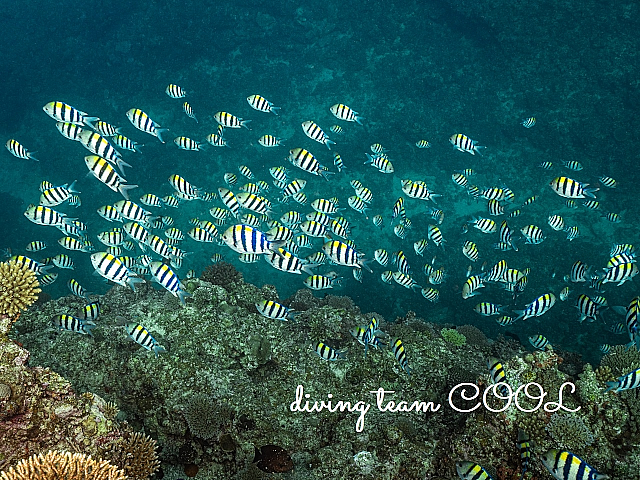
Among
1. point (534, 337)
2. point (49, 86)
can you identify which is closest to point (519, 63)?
point (534, 337)

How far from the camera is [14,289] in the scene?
4520 mm

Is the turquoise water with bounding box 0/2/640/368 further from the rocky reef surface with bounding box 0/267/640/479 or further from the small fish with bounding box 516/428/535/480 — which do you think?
the small fish with bounding box 516/428/535/480

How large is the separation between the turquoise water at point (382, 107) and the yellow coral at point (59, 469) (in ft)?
36.6

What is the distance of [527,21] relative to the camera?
68.7ft

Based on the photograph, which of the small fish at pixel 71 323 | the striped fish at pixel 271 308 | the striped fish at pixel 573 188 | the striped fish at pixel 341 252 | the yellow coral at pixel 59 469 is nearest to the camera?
the yellow coral at pixel 59 469

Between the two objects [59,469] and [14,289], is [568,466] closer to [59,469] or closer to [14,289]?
[59,469]

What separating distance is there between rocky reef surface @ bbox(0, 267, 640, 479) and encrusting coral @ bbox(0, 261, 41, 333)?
19.8 inches

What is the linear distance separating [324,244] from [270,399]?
8.89 feet

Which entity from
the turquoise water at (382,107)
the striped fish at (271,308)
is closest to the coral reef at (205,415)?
the striped fish at (271,308)

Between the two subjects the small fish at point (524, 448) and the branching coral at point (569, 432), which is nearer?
the small fish at point (524, 448)

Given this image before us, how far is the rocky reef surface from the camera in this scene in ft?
13.8

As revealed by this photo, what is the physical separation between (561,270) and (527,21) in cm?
1556

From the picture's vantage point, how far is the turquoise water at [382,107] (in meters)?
14.9

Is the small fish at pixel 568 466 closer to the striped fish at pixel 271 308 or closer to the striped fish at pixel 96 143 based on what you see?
the striped fish at pixel 271 308
